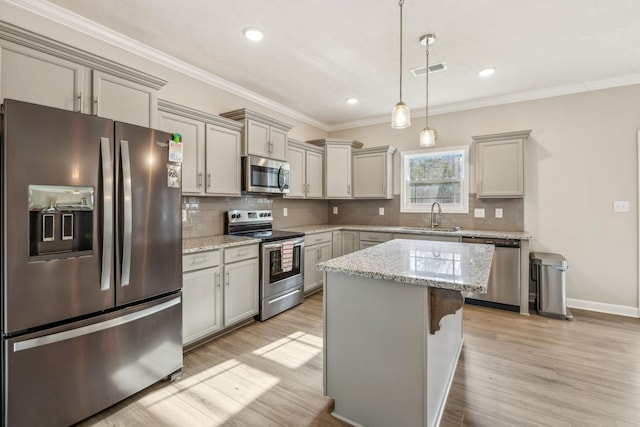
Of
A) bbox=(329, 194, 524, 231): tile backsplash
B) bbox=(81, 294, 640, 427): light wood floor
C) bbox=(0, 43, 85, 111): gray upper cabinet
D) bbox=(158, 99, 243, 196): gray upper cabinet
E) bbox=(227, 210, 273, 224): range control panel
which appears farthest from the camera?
bbox=(329, 194, 524, 231): tile backsplash

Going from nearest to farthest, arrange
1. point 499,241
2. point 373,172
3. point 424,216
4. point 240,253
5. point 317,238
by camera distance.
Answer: point 240,253
point 499,241
point 317,238
point 424,216
point 373,172

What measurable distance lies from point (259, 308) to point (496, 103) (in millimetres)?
4063

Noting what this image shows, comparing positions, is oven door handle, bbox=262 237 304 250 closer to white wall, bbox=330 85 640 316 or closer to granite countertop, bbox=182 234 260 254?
granite countertop, bbox=182 234 260 254

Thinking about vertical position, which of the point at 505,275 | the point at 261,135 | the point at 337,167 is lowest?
the point at 505,275

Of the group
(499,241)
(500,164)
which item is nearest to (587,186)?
(500,164)

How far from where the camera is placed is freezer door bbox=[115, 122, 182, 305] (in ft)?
5.98

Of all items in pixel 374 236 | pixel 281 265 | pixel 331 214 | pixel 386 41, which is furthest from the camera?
pixel 331 214

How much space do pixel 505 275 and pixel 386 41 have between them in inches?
114

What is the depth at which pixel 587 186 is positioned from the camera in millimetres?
3557

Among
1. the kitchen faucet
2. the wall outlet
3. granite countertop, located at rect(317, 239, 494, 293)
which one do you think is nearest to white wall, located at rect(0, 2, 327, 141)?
granite countertop, located at rect(317, 239, 494, 293)

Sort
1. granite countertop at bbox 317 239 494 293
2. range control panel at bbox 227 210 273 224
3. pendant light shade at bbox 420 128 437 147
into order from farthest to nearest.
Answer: range control panel at bbox 227 210 273 224 → pendant light shade at bbox 420 128 437 147 → granite countertop at bbox 317 239 494 293

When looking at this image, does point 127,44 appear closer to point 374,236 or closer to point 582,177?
point 374,236

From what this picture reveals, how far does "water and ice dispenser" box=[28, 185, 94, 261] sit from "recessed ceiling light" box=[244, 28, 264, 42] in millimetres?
1742

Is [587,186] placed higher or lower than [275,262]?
higher
